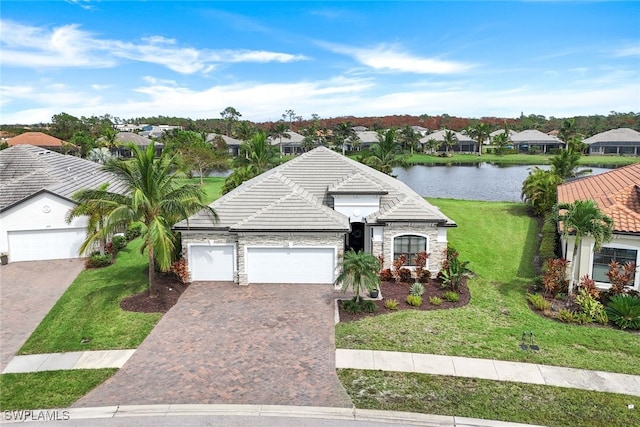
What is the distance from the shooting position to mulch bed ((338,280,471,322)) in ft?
59.1

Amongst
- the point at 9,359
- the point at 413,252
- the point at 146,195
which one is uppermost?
the point at 146,195

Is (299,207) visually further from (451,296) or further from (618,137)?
(618,137)

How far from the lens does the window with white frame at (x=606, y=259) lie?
19266mm

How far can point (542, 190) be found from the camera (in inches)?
1332

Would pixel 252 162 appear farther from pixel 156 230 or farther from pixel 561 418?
pixel 561 418

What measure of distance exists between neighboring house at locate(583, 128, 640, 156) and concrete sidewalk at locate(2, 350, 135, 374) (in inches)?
4038

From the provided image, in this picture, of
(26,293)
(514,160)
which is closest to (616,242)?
(26,293)

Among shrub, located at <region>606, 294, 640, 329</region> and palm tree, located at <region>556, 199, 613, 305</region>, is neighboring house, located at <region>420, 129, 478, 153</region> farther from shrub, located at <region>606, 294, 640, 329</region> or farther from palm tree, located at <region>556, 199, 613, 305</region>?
shrub, located at <region>606, 294, 640, 329</region>

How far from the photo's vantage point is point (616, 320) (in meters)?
16.8

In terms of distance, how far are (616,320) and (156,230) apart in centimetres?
1736

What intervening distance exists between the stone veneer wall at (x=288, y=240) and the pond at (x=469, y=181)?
89.3ft

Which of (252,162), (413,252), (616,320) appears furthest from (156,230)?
(252,162)

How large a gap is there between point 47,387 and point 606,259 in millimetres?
21141

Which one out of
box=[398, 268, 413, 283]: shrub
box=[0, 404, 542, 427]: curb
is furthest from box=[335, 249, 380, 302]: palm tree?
box=[0, 404, 542, 427]: curb
